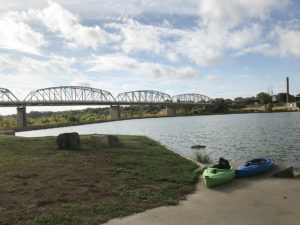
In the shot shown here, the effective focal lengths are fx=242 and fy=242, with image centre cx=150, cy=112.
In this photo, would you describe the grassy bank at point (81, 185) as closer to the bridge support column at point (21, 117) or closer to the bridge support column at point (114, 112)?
the bridge support column at point (21, 117)

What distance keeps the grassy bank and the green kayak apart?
0.84 m

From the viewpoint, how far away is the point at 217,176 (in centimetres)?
1164

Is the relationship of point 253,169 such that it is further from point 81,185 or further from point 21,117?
point 21,117

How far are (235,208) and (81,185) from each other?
6.51 meters

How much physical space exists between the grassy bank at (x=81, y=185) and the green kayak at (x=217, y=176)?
33.0 inches

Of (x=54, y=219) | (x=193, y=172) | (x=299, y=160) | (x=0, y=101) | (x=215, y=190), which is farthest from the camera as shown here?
(x=0, y=101)

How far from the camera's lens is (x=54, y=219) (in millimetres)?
7340

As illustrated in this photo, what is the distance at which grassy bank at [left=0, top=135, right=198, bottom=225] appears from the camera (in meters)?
7.87

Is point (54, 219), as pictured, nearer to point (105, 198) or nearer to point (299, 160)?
point (105, 198)

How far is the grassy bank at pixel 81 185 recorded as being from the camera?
7872 millimetres

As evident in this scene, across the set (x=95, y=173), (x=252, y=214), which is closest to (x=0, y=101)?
(x=95, y=173)

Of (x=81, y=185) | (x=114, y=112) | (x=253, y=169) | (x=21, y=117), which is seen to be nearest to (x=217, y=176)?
(x=253, y=169)

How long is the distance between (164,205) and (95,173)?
528 centimetres

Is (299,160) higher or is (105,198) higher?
(105,198)
